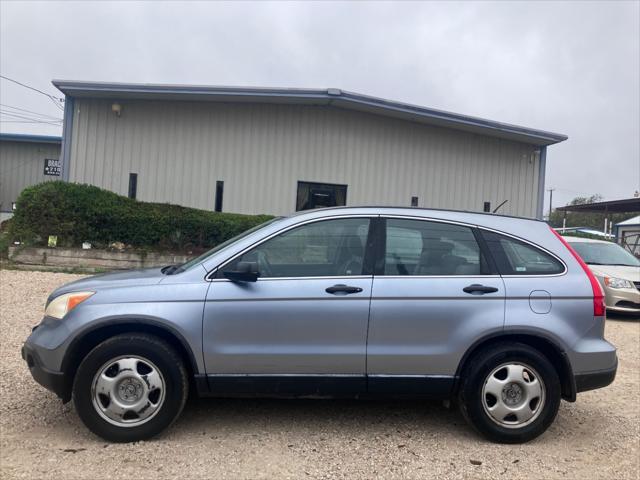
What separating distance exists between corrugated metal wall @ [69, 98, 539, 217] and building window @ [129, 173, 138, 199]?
0.42 feet

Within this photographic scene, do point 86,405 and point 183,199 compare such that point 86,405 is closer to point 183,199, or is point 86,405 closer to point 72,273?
point 72,273

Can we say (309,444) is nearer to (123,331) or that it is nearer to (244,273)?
(244,273)

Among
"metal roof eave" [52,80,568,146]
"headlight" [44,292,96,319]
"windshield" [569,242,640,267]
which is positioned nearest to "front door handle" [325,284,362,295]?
"headlight" [44,292,96,319]

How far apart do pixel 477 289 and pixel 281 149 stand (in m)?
10.2

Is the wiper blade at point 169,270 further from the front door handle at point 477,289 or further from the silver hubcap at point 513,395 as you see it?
the silver hubcap at point 513,395

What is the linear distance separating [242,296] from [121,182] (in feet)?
34.7

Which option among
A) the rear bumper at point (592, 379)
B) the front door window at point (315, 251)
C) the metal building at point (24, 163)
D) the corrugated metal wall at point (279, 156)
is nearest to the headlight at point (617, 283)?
the corrugated metal wall at point (279, 156)

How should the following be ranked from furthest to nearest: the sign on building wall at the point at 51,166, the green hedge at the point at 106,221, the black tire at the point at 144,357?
the sign on building wall at the point at 51,166 → the green hedge at the point at 106,221 → the black tire at the point at 144,357

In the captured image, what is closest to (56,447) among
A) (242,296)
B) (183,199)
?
(242,296)

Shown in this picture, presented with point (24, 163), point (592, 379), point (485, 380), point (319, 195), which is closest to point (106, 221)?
point (319, 195)

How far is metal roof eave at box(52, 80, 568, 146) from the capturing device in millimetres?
12148

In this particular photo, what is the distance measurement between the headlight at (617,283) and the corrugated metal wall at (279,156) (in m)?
5.10

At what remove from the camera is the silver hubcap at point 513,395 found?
3664mm

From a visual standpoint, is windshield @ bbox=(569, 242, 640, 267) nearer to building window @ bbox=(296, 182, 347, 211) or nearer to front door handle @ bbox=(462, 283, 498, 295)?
building window @ bbox=(296, 182, 347, 211)
